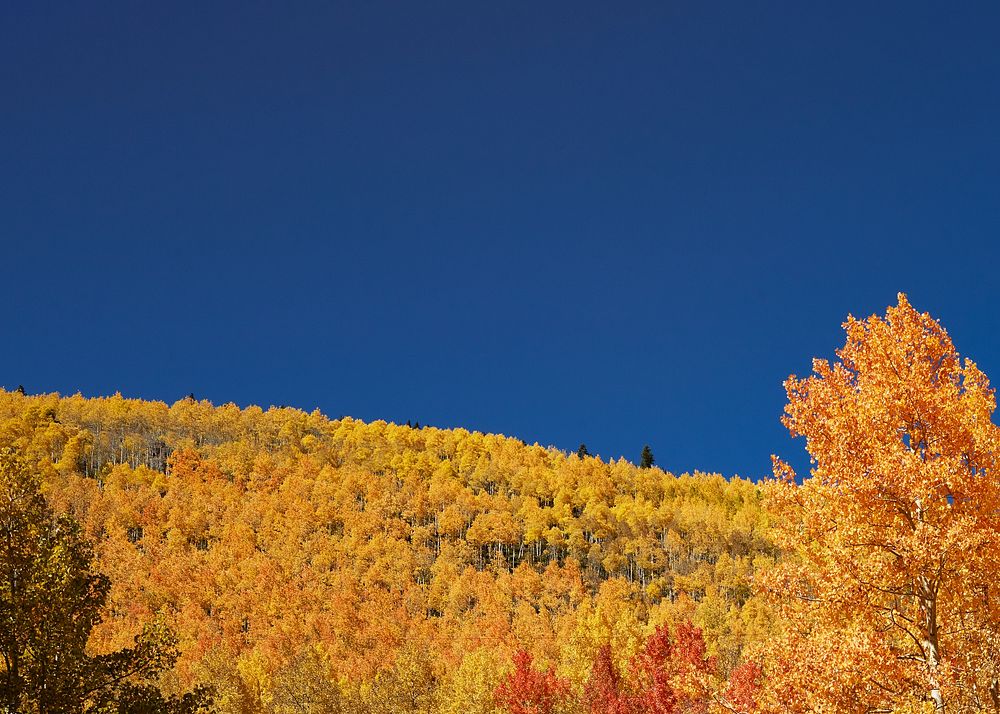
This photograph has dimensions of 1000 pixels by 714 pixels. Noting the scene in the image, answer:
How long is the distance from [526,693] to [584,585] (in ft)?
353

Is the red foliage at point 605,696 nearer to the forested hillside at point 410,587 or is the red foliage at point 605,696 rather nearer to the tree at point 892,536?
the forested hillside at point 410,587

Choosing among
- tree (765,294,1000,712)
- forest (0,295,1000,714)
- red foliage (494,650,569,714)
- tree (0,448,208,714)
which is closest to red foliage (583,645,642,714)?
forest (0,295,1000,714)

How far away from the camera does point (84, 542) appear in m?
23.0

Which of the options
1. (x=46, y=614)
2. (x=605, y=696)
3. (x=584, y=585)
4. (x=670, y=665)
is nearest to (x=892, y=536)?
(x=46, y=614)

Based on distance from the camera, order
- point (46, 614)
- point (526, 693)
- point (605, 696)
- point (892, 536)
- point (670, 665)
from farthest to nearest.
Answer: point (526, 693)
point (605, 696)
point (670, 665)
point (46, 614)
point (892, 536)

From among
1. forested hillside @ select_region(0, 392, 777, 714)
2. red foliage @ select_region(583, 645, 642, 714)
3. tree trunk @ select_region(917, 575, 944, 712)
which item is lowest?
tree trunk @ select_region(917, 575, 944, 712)

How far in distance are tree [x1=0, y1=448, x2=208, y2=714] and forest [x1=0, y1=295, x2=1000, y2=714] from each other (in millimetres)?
70

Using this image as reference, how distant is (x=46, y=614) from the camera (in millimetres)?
20438

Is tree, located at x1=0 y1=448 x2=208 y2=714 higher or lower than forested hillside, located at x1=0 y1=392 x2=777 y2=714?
lower

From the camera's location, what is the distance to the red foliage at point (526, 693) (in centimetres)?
5492

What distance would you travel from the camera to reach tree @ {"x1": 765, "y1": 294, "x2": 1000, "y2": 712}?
46.7 feet

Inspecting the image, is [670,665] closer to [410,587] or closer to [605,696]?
[605,696]

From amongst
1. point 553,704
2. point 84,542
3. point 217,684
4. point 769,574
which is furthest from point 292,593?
point 769,574

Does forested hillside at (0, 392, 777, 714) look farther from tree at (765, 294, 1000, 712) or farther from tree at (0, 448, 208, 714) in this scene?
tree at (765, 294, 1000, 712)
